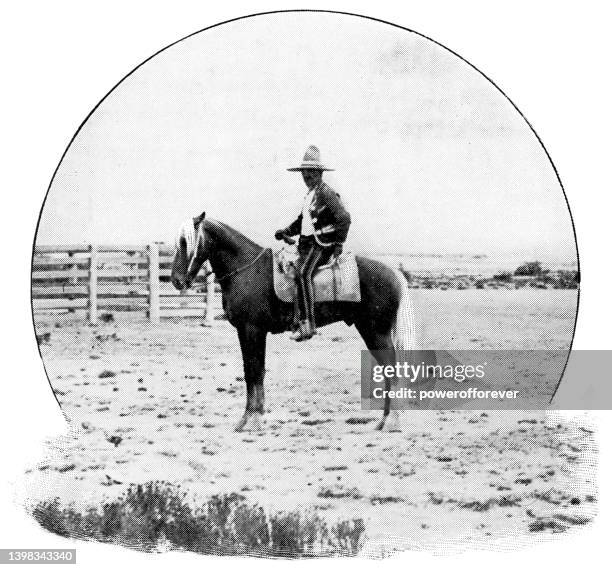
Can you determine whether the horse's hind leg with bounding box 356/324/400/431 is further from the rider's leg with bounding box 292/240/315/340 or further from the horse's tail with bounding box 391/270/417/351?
the rider's leg with bounding box 292/240/315/340

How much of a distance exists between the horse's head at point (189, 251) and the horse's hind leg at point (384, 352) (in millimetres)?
1163

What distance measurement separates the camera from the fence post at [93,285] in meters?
9.19

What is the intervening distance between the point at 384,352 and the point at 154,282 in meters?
1.68

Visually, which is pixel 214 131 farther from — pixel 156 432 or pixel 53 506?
pixel 53 506

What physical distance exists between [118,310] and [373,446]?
2048 millimetres

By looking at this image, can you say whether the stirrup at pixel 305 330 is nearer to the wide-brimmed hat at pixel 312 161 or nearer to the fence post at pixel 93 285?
the wide-brimmed hat at pixel 312 161

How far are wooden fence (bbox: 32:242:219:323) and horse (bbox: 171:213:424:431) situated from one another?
24 cm

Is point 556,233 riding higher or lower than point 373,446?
higher

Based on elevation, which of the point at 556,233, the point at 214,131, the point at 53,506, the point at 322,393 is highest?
the point at 214,131

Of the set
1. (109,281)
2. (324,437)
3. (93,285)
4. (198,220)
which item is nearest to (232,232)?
(198,220)

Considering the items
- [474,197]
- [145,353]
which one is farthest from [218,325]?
[474,197]

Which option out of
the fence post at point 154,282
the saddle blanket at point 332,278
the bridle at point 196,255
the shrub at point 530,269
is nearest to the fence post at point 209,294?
the bridle at point 196,255

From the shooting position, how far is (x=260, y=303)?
8.86 meters

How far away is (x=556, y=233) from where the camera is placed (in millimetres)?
8812
